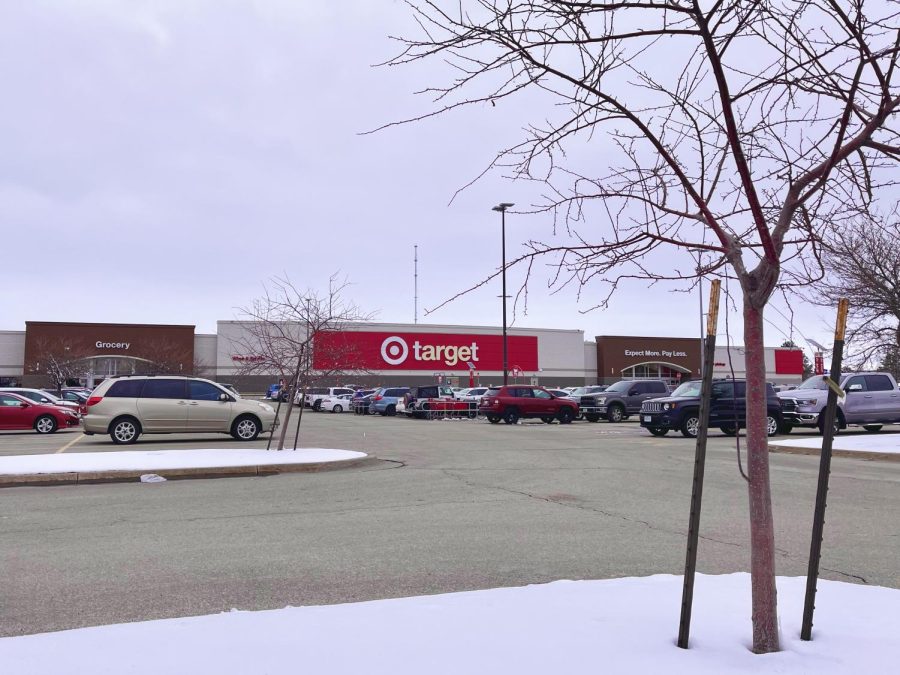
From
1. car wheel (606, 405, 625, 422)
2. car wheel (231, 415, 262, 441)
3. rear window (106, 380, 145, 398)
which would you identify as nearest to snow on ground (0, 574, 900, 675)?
car wheel (231, 415, 262, 441)

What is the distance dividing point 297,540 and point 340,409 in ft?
128

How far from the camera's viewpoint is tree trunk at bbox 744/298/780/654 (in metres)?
3.64

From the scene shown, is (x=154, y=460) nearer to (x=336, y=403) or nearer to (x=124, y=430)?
(x=124, y=430)

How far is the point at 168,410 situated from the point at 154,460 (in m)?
6.80

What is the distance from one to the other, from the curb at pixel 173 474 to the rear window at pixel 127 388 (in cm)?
803

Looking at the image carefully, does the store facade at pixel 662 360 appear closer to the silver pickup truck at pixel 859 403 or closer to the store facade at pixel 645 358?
the store facade at pixel 645 358

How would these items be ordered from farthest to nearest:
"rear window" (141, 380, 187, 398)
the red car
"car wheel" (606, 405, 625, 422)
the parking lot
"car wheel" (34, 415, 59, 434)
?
"car wheel" (606, 405, 625, 422) < "car wheel" (34, 415, 59, 434) < the red car < "rear window" (141, 380, 187, 398) < the parking lot

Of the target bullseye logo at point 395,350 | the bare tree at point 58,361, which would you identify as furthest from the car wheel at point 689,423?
the bare tree at point 58,361

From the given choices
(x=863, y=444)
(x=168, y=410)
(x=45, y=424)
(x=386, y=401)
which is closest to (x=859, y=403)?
(x=863, y=444)

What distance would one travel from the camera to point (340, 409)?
151ft

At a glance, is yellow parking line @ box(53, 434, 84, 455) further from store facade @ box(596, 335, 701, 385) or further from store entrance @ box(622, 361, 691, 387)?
store entrance @ box(622, 361, 691, 387)

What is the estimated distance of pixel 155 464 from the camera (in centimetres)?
1282

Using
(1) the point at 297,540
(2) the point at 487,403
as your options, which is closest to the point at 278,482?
(1) the point at 297,540

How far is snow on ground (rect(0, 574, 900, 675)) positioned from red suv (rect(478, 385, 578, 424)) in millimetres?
27046
